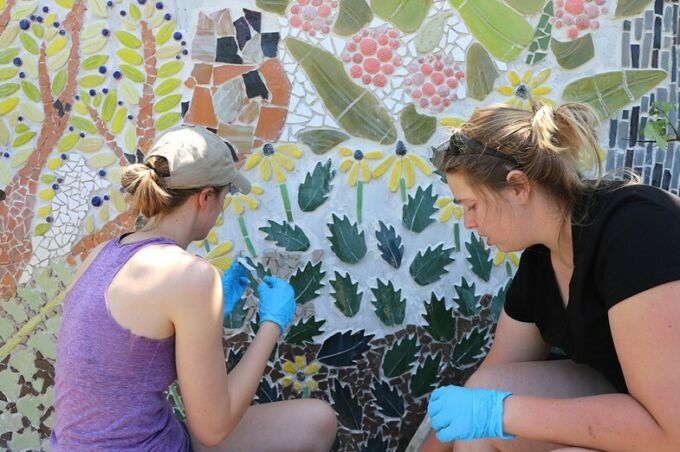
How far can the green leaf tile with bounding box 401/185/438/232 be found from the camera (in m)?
2.54

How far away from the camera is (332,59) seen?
248cm

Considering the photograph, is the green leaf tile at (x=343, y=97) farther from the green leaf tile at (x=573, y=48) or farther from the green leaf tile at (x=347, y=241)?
the green leaf tile at (x=573, y=48)

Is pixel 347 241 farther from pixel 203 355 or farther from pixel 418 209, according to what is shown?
pixel 203 355

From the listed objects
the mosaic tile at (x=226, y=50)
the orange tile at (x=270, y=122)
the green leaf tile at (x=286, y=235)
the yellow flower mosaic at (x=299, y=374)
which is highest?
the mosaic tile at (x=226, y=50)

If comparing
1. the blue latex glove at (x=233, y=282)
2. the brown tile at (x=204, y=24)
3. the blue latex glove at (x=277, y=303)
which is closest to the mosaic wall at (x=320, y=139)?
the brown tile at (x=204, y=24)

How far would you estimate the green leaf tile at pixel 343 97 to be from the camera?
2.47 m

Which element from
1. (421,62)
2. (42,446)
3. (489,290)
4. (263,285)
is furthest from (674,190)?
(42,446)

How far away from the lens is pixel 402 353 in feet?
8.47

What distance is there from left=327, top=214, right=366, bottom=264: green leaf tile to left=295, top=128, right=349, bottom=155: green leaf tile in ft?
0.81

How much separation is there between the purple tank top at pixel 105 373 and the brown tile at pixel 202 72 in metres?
0.86

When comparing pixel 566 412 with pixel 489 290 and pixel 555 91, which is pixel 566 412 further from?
pixel 555 91

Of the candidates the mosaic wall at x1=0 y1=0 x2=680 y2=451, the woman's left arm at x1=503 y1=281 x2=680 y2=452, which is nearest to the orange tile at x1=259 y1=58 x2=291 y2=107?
the mosaic wall at x1=0 y1=0 x2=680 y2=451

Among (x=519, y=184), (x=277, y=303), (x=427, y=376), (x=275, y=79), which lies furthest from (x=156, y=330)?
(x=427, y=376)

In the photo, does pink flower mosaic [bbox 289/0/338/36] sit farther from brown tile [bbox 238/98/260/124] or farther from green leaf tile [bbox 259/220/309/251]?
green leaf tile [bbox 259/220/309/251]
